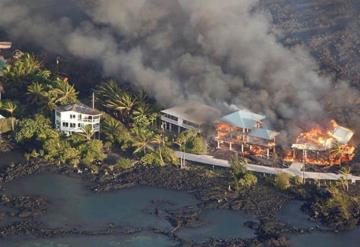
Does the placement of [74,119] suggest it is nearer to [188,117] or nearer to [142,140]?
[142,140]

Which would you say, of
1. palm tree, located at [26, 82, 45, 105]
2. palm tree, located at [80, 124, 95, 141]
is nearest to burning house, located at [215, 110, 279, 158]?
palm tree, located at [80, 124, 95, 141]

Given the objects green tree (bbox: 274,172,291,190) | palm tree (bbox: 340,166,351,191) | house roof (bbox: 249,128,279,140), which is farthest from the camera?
house roof (bbox: 249,128,279,140)

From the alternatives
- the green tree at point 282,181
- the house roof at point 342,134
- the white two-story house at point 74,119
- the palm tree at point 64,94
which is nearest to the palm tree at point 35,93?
the palm tree at point 64,94

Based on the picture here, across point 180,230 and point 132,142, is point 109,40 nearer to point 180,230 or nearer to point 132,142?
point 132,142

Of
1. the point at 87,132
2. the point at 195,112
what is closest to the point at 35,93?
the point at 87,132

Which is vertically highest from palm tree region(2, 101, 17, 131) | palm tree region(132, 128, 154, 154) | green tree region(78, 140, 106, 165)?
palm tree region(2, 101, 17, 131)

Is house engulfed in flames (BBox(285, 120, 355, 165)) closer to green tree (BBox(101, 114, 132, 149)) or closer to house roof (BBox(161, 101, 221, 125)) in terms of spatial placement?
house roof (BBox(161, 101, 221, 125))

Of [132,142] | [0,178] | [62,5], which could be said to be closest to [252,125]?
[132,142]
